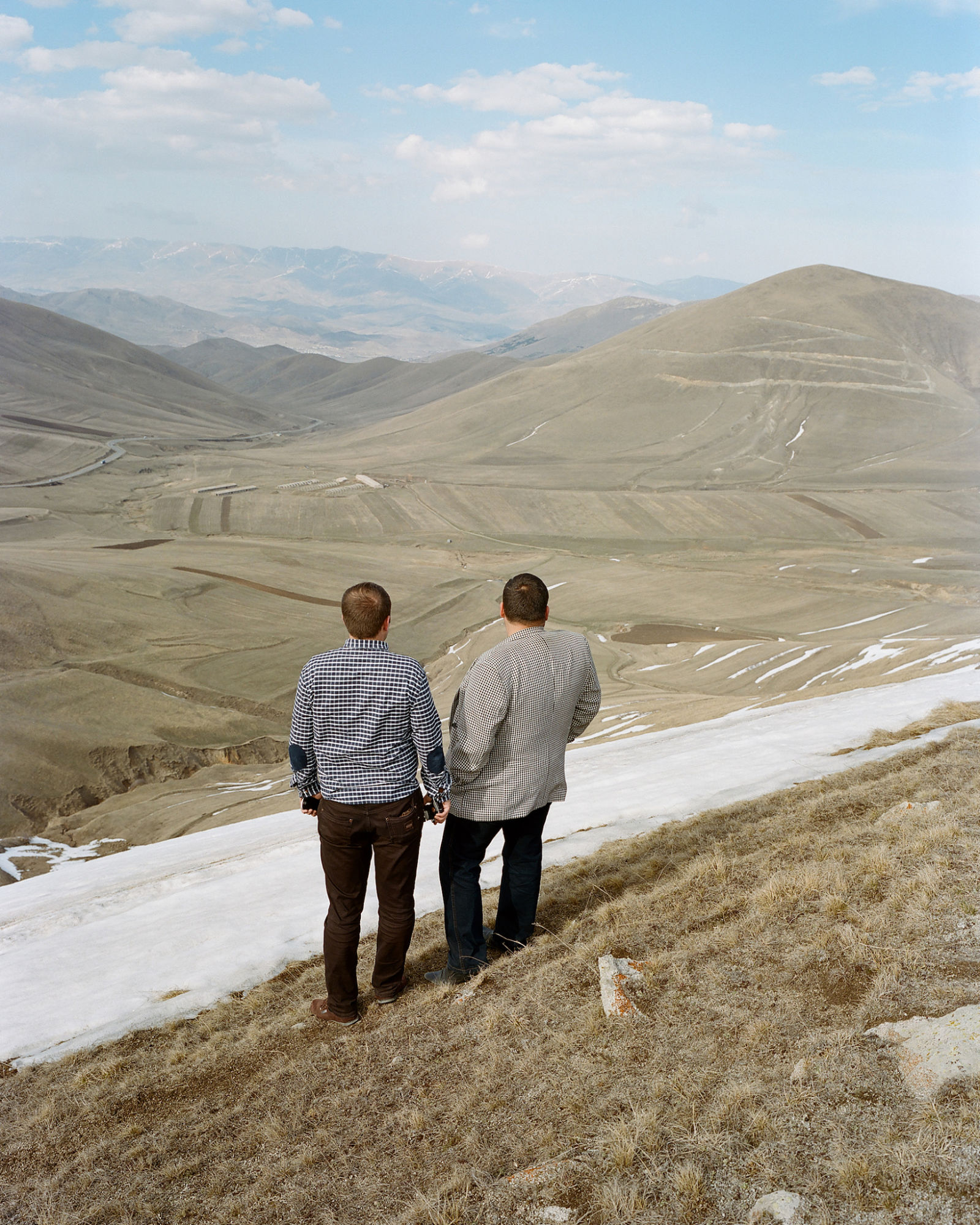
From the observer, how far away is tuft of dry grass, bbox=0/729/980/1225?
3.46 metres

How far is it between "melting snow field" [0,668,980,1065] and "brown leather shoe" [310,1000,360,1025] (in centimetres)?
118

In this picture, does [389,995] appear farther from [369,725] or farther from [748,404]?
[748,404]

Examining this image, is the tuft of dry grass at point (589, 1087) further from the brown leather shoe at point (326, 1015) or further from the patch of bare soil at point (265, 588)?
the patch of bare soil at point (265, 588)

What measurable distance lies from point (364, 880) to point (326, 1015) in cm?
102

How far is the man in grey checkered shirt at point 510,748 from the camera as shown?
208 inches

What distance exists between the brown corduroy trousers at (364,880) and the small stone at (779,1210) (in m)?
2.48

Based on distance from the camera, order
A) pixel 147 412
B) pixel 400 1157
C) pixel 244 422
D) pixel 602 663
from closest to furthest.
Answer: pixel 400 1157 → pixel 602 663 → pixel 147 412 → pixel 244 422

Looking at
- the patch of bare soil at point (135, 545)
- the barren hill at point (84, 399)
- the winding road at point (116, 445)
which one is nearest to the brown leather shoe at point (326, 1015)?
the patch of bare soil at point (135, 545)

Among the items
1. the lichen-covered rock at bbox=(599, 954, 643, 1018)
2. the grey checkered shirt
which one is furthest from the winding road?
the lichen-covered rock at bbox=(599, 954, 643, 1018)

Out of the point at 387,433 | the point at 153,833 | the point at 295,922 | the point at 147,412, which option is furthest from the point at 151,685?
the point at 147,412

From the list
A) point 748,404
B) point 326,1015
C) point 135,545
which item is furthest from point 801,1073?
point 748,404

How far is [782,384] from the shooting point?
130375mm

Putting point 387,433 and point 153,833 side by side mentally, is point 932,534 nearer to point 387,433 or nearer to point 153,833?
point 153,833

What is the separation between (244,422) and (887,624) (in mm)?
156173
